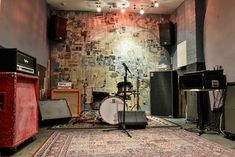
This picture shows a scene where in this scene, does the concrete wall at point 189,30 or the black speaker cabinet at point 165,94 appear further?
the black speaker cabinet at point 165,94

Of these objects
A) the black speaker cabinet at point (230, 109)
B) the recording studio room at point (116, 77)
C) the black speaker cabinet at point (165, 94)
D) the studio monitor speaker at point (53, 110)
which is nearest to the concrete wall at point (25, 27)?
the recording studio room at point (116, 77)

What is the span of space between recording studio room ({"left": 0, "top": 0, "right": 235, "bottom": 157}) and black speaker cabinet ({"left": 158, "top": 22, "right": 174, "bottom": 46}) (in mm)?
27

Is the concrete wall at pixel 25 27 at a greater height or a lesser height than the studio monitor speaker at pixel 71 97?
greater

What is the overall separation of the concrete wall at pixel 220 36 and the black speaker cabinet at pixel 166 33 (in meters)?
1.68

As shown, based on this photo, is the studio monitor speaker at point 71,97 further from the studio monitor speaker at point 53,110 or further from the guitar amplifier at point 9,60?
the guitar amplifier at point 9,60

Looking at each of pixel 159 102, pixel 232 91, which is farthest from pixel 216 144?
pixel 159 102

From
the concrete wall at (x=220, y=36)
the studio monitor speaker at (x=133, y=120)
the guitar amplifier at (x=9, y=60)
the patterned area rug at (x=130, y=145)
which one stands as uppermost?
the concrete wall at (x=220, y=36)

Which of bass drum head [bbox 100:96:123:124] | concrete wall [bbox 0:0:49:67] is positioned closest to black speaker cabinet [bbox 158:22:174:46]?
bass drum head [bbox 100:96:123:124]

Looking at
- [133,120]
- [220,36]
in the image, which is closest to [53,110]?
[133,120]

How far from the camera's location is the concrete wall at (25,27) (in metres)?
3.16

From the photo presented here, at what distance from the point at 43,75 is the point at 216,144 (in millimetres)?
4118

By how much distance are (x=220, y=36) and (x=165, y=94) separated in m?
2.25

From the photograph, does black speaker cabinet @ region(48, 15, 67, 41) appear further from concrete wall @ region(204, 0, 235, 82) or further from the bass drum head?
concrete wall @ region(204, 0, 235, 82)

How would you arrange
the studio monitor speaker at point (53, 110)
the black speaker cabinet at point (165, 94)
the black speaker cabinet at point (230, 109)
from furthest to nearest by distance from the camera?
the black speaker cabinet at point (165, 94)
the studio monitor speaker at point (53, 110)
the black speaker cabinet at point (230, 109)
